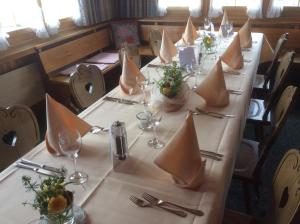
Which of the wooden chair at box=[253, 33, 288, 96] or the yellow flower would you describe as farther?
the wooden chair at box=[253, 33, 288, 96]

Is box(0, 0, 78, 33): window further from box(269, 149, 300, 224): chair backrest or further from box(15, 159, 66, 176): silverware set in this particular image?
box(269, 149, 300, 224): chair backrest

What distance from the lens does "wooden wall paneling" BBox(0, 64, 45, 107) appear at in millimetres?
2705

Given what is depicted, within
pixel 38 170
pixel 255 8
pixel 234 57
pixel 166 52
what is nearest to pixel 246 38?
pixel 234 57

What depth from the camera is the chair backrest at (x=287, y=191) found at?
35.2 inches

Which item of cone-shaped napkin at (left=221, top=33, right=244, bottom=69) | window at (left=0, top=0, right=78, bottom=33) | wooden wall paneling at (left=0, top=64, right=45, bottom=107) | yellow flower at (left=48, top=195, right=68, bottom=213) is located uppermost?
window at (left=0, top=0, right=78, bottom=33)

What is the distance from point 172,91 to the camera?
4.80 ft

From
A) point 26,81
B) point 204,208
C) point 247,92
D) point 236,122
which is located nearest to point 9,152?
point 204,208

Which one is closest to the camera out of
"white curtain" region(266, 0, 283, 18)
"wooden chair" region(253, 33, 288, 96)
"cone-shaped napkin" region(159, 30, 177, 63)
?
"cone-shaped napkin" region(159, 30, 177, 63)

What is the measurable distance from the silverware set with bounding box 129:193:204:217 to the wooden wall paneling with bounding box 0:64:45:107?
88.3 inches

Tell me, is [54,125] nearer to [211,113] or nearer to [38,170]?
[38,170]

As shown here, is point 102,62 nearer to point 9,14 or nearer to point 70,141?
point 9,14

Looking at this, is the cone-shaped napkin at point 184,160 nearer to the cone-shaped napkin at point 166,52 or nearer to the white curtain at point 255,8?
the cone-shaped napkin at point 166,52

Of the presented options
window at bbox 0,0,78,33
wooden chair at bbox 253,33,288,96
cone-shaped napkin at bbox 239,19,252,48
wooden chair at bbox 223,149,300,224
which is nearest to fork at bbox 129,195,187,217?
wooden chair at bbox 223,149,300,224

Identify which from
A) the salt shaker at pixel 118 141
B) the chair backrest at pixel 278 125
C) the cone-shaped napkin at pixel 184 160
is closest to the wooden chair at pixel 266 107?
the chair backrest at pixel 278 125
